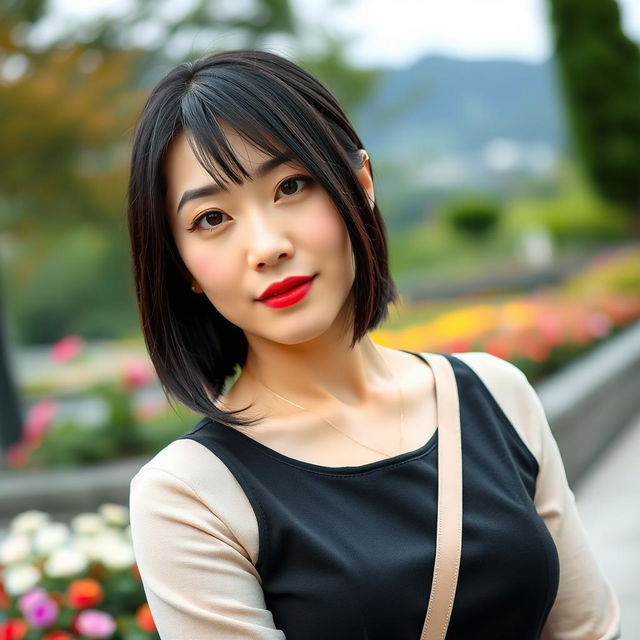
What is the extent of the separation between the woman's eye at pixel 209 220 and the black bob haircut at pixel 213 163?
57 mm

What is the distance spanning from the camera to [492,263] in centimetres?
2325

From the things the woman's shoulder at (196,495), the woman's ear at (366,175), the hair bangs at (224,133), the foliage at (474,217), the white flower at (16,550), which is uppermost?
the hair bangs at (224,133)

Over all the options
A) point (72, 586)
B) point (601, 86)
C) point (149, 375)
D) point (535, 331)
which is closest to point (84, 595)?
point (72, 586)

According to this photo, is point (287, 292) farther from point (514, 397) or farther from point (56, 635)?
point (56, 635)

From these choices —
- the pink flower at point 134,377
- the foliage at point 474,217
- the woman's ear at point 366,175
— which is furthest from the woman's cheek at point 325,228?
the foliage at point 474,217

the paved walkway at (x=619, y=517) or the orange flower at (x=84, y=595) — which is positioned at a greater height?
the orange flower at (x=84, y=595)

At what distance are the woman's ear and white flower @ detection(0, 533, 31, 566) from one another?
1.96 m

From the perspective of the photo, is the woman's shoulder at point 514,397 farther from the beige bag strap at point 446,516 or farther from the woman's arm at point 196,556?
the woman's arm at point 196,556

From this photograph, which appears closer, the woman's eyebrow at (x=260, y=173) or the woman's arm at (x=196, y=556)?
the woman's arm at (x=196, y=556)

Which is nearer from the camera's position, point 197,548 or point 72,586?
point 197,548

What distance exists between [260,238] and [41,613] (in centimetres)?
174

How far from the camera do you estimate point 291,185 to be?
1502 mm

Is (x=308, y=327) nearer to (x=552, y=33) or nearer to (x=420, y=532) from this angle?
(x=420, y=532)

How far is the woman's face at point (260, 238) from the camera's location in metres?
1.47
